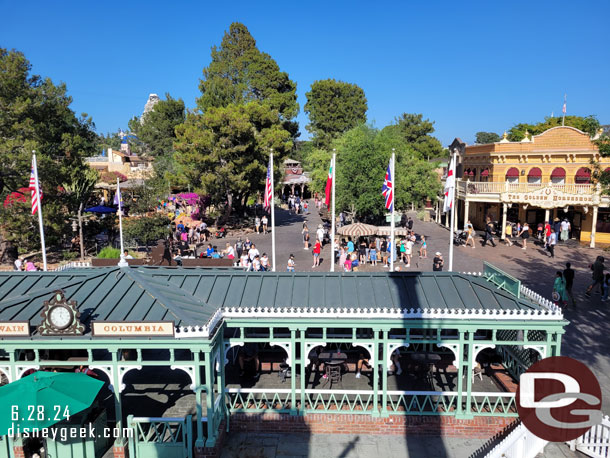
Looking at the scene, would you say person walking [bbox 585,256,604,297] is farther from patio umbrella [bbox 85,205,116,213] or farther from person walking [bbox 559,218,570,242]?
patio umbrella [bbox 85,205,116,213]

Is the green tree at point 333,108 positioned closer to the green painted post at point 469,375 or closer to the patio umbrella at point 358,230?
the patio umbrella at point 358,230

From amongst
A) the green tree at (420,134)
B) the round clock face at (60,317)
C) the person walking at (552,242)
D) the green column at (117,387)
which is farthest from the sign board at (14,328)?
the green tree at (420,134)

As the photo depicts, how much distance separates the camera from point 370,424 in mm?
9828

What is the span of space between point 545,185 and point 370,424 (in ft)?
85.9

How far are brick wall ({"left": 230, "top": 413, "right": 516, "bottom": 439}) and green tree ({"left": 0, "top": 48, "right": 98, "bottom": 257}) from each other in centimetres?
1836

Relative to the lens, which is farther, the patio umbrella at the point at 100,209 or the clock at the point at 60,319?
the patio umbrella at the point at 100,209

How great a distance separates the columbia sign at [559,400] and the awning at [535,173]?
Result: 33.9 m

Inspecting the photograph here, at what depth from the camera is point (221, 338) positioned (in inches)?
376

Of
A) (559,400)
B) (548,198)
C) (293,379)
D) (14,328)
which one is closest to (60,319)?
(14,328)

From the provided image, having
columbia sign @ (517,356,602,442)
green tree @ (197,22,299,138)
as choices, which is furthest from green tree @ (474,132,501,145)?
columbia sign @ (517,356,602,442)

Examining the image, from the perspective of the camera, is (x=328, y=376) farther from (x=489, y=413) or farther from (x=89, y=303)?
(x=89, y=303)

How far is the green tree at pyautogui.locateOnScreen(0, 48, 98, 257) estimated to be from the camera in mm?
21922

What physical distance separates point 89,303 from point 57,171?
1712 centimetres

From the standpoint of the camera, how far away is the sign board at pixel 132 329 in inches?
331
